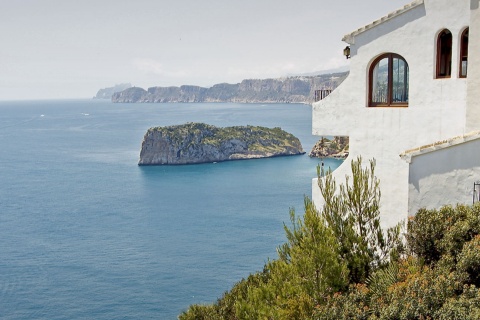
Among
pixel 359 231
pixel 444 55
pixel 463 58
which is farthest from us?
pixel 444 55

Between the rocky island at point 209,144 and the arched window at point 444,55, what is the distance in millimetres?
129379

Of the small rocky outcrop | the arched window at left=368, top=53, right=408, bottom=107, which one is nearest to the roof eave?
the arched window at left=368, top=53, right=408, bottom=107

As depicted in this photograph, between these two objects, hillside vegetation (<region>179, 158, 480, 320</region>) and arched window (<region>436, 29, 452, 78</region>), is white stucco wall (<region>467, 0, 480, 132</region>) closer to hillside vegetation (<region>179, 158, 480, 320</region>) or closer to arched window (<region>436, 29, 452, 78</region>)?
arched window (<region>436, 29, 452, 78</region>)

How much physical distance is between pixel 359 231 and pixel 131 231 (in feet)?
224

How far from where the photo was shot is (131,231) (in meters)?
78.1

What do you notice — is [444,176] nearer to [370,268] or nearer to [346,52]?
[370,268]

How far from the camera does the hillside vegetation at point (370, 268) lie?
933 cm

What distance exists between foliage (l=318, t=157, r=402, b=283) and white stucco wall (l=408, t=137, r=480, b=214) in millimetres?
928

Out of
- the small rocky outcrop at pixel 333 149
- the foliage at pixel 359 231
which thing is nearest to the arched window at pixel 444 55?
the foliage at pixel 359 231

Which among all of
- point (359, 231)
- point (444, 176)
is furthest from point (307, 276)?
point (444, 176)

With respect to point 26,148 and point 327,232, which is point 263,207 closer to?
point 327,232

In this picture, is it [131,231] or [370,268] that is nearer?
[370,268]

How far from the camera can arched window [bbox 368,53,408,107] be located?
1515 cm

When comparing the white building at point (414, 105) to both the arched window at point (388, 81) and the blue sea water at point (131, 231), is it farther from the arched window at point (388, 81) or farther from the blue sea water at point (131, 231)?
the blue sea water at point (131, 231)
